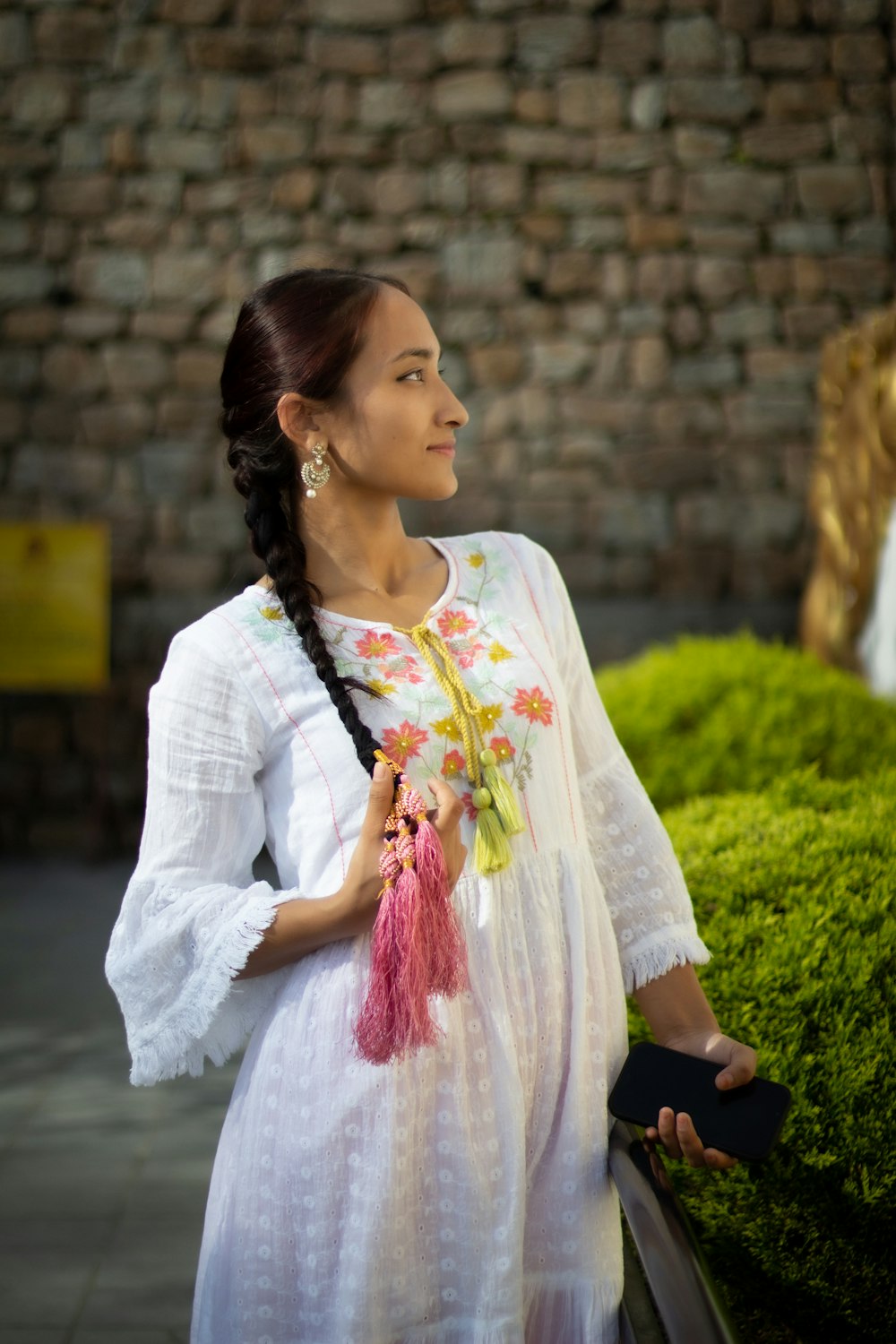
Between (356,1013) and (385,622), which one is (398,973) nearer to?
(356,1013)

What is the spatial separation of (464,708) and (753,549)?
5.48 meters

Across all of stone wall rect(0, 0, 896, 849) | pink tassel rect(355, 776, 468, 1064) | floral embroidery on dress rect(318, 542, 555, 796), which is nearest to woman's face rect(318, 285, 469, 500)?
floral embroidery on dress rect(318, 542, 555, 796)

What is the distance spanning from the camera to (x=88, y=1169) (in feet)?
9.71

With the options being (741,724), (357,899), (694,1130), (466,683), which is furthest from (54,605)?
(694,1130)

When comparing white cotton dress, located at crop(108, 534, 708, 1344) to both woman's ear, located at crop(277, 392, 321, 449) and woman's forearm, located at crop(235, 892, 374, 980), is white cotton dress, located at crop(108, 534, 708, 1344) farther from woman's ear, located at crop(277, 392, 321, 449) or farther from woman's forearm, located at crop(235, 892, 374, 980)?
woman's ear, located at crop(277, 392, 321, 449)

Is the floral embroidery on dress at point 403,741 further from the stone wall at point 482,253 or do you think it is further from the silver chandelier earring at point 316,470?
the stone wall at point 482,253

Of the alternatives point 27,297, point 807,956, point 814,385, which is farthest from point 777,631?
point 807,956

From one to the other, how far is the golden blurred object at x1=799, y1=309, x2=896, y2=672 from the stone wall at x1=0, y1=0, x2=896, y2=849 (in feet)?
2.40

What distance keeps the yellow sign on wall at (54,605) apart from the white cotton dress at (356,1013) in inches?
205

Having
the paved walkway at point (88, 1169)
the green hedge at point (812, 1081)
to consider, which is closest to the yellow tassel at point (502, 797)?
the green hedge at point (812, 1081)

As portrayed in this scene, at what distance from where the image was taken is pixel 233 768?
1164mm

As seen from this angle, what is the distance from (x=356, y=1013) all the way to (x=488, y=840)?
19 centimetres

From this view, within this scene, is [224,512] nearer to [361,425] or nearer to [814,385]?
A: [814,385]

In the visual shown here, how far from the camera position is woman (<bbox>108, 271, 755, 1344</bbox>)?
1.10m
